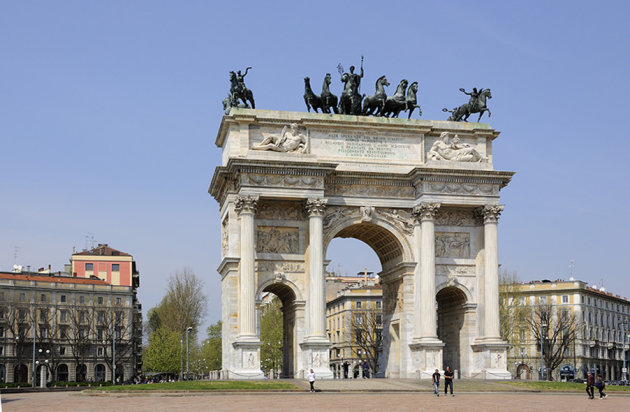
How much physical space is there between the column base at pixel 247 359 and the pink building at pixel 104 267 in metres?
70.4

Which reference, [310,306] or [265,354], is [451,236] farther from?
[265,354]

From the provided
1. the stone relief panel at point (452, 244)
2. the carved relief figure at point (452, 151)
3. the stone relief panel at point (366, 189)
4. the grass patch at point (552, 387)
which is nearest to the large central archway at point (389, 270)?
the stone relief panel at point (366, 189)

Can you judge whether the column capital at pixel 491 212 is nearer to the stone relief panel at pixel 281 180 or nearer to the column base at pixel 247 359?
the stone relief panel at pixel 281 180

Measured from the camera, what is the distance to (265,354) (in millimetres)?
97188

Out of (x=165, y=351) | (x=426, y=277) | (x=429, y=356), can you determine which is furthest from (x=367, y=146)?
(x=165, y=351)

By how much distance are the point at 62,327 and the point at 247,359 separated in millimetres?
60931

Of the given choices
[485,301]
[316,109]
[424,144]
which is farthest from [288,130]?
[485,301]

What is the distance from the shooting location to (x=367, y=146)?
1831 inches

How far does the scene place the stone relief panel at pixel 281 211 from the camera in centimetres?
4491

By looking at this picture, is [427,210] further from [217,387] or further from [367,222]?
[217,387]

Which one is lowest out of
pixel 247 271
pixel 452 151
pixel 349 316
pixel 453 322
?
pixel 349 316

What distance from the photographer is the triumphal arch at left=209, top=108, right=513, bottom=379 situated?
43625 mm

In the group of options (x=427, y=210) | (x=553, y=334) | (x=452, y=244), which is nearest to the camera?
(x=427, y=210)

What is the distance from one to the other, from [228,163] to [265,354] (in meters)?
56.6
